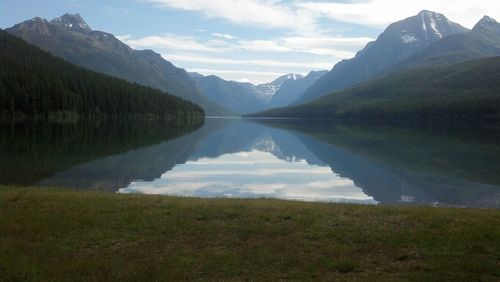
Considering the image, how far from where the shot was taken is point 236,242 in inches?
813

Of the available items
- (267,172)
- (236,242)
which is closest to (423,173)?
(267,172)

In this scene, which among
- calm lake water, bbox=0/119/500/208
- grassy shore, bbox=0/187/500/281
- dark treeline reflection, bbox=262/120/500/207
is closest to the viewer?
grassy shore, bbox=0/187/500/281

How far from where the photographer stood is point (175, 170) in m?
63.1

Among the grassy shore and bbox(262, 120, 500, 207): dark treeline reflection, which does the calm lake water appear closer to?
bbox(262, 120, 500, 207): dark treeline reflection

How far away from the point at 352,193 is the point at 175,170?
25089 mm

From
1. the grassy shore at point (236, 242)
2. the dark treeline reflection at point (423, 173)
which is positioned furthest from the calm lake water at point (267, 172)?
the grassy shore at point (236, 242)

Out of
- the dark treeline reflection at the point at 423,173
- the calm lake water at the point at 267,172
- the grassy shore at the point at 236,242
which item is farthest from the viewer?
the dark treeline reflection at the point at 423,173

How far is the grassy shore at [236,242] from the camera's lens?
16125mm

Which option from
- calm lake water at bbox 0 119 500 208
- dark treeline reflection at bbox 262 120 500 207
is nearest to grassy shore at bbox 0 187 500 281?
calm lake water at bbox 0 119 500 208

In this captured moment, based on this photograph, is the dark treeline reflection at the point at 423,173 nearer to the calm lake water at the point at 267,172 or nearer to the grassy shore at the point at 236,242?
the calm lake water at the point at 267,172

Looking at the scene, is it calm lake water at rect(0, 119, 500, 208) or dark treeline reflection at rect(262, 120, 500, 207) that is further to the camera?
dark treeline reflection at rect(262, 120, 500, 207)

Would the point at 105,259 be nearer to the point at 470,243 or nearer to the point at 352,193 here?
the point at 470,243

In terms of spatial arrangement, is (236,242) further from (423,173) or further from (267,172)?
(423,173)

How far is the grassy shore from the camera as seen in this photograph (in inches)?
635
